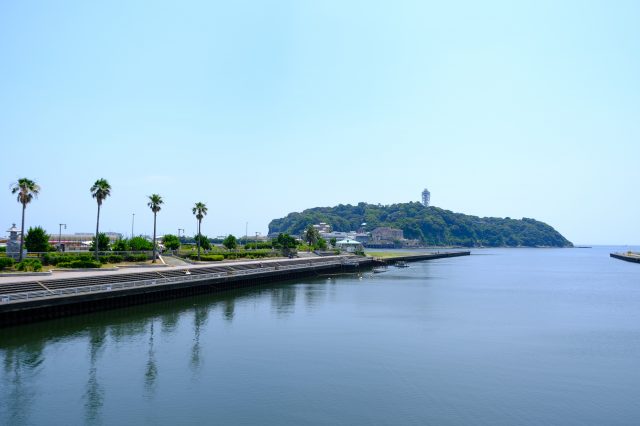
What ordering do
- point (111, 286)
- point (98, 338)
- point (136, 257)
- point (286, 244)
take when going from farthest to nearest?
point (286, 244)
point (136, 257)
point (111, 286)
point (98, 338)

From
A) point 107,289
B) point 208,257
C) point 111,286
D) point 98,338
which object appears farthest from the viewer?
point 208,257

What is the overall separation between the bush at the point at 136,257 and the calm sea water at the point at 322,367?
25.7 metres

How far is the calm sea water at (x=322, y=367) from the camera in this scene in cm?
2534

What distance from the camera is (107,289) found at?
5434 cm

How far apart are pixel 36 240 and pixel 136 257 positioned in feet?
55.7

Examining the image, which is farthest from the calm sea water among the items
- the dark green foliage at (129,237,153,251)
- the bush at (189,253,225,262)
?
the bush at (189,253,225,262)

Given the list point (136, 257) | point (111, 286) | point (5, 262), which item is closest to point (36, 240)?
point (5, 262)

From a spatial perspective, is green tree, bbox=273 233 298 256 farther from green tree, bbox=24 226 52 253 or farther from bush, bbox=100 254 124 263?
green tree, bbox=24 226 52 253

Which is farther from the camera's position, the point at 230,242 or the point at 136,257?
the point at 230,242

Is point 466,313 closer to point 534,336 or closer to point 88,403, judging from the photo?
point 534,336

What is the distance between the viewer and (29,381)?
28922 mm

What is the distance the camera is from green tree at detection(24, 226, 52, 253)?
71.7m

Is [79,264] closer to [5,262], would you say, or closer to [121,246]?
[5,262]

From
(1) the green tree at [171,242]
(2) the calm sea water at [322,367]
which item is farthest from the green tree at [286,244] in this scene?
(2) the calm sea water at [322,367]
